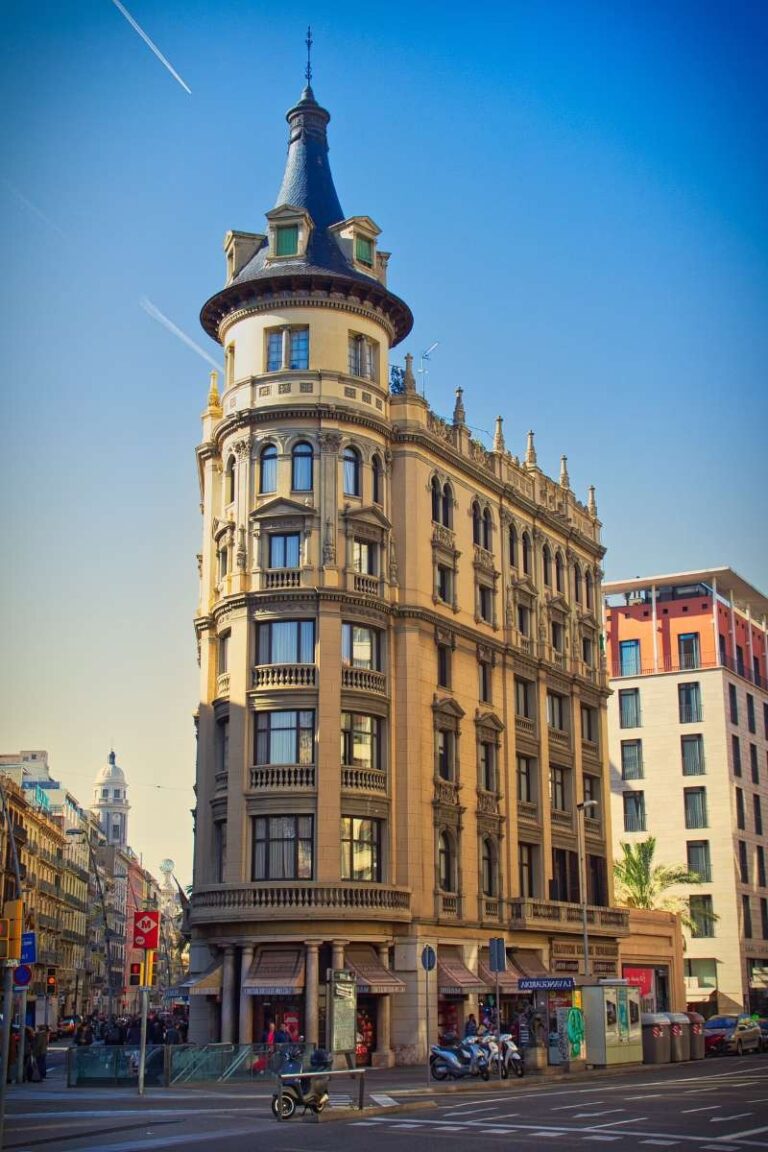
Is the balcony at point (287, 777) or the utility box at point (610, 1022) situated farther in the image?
the balcony at point (287, 777)

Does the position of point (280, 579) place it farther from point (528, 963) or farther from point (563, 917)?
point (563, 917)

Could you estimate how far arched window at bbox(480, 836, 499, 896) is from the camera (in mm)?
52625

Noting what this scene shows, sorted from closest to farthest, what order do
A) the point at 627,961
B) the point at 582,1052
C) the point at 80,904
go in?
the point at 582,1052
the point at 627,961
the point at 80,904

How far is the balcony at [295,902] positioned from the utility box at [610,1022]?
7153mm

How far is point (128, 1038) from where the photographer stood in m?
49.1

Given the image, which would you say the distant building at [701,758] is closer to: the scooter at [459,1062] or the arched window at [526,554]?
the arched window at [526,554]

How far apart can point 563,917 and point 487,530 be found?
16362 millimetres

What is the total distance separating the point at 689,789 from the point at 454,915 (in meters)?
39.9

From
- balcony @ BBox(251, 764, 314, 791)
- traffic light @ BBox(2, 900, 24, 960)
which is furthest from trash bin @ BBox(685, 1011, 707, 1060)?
traffic light @ BBox(2, 900, 24, 960)

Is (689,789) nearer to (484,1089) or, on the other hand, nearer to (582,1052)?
(582,1052)

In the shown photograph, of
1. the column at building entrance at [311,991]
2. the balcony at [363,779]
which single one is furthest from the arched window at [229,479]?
the column at building entrance at [311,991]

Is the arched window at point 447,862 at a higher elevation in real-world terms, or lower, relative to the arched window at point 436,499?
lower

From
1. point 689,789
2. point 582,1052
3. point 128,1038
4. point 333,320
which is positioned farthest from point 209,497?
point 689,789

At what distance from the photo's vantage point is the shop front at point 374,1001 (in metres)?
44.6
